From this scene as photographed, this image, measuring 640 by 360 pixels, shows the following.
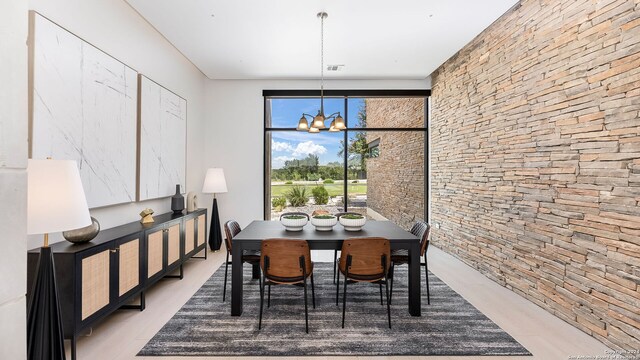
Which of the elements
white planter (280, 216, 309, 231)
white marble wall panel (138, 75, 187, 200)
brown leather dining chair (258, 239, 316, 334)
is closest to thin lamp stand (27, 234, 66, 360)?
brown leather dining chair (258, 239, 316, 334)

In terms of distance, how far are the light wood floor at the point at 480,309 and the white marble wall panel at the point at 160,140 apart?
1238mm

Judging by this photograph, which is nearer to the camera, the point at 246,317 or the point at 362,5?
the point at 246,317

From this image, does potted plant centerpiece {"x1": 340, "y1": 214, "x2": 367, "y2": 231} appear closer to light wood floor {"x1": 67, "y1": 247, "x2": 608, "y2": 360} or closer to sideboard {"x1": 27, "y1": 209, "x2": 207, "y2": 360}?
light wood floor {"x1": 67, "y1": 247, "x2": 608, "y2": 360}

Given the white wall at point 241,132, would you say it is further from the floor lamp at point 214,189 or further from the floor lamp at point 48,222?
the floor lamp at point 48,222

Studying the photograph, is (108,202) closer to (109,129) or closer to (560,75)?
(109,129)

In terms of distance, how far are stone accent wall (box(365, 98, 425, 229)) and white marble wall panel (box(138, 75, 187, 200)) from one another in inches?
136

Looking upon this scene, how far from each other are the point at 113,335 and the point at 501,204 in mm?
4323

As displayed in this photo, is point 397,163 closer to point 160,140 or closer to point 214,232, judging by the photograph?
point 214,232

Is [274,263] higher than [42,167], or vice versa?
[42,167]

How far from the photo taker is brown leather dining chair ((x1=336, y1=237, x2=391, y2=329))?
2590 mm

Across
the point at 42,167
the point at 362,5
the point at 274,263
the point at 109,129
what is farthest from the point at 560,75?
the point at 109,129

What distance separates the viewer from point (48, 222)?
4.73 feet

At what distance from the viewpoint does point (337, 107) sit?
5.86m

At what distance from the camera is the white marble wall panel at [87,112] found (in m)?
2.21
